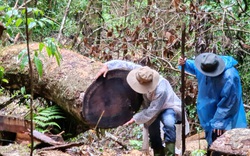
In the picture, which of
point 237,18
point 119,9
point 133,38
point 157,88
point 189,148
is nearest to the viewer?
point 157,88

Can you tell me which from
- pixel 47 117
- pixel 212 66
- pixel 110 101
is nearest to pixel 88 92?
pixel 110 101

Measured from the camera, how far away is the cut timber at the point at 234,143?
2840 mm

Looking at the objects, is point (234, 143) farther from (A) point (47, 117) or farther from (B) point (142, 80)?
(A) point (47, 117)

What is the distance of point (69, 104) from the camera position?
496 centimetres

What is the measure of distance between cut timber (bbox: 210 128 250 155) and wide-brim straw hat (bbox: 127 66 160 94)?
158 cm

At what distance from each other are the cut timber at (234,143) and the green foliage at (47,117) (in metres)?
2.51

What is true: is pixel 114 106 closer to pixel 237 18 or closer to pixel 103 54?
pixel 103 54

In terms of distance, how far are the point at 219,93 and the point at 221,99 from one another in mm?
90

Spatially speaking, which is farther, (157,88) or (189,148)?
(189,148)

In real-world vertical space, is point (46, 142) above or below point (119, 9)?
below

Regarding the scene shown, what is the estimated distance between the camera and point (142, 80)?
179 inches

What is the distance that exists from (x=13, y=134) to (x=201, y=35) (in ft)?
12.6

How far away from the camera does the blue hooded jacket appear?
4428 millimetres

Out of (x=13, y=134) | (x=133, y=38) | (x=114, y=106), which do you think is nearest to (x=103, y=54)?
(x=133, y=38)
